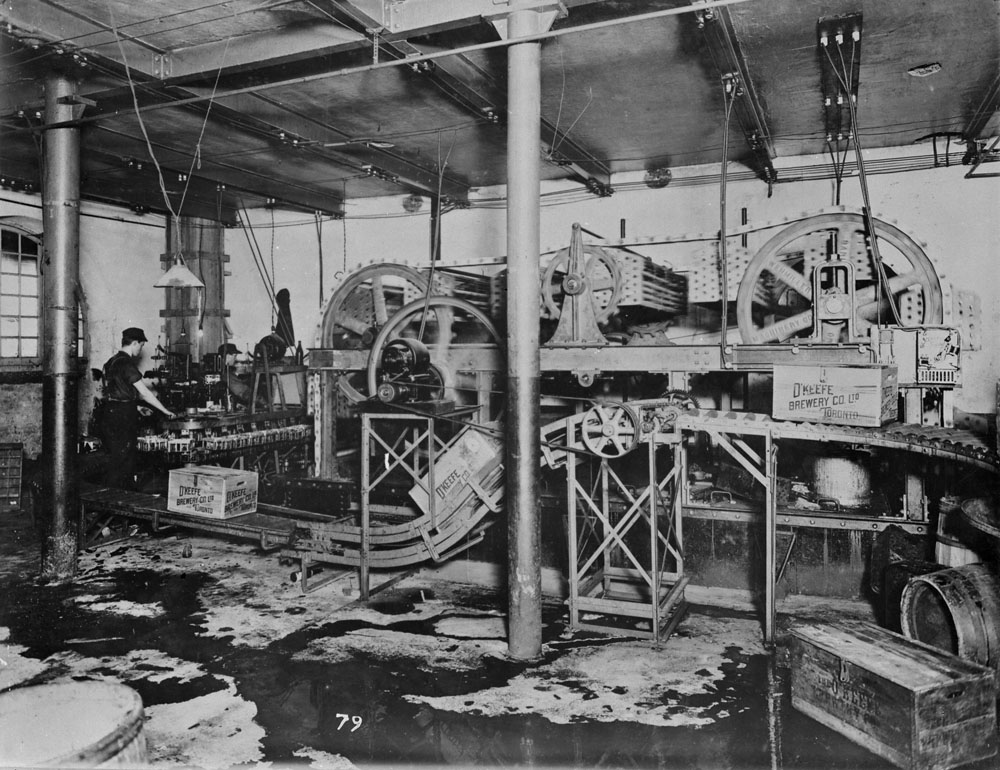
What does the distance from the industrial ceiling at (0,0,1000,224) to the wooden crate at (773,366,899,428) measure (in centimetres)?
273

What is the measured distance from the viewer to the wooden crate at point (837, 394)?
536cm

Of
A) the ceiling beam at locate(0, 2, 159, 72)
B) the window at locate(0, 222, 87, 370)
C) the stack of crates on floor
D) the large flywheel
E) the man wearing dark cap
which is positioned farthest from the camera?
the window at locate(0, 222, 87, 370)

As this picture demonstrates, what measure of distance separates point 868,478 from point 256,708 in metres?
5.93

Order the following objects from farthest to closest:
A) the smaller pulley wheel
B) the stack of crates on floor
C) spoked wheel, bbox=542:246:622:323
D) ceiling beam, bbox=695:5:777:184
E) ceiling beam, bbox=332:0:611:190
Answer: the stack of crates on floor < spoked wheel, bbox=542:246:622:323 < the smaller pulley wheel < ceiling beam, bbox=695:5:777:184 < ceiling beam, bbox=332:0:611:190

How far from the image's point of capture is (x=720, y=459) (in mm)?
8930

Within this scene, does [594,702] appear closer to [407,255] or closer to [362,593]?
[362,593]

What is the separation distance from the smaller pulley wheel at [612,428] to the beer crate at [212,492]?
3.98 metres

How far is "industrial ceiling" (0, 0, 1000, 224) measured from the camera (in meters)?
5.65

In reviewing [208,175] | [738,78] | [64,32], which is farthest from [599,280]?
[208,175]

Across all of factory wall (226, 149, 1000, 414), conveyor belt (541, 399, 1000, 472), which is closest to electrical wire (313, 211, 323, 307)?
factory wall (226, 149, 1000, 414)

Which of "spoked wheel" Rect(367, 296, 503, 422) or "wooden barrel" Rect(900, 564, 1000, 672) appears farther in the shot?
"spoked wheel" Rect(367, 296, 503, 422)

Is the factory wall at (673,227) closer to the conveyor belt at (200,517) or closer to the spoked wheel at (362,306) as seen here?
the spoked wheel at (362,306)

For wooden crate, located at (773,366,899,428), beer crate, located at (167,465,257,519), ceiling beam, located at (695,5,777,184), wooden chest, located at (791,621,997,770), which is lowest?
wooden chest, located at (791,621,997,770)

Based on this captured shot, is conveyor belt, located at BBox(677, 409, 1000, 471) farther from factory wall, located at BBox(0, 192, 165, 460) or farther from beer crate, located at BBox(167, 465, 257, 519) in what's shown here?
factory wall, located at BBox(0, 192, 165, 460)
